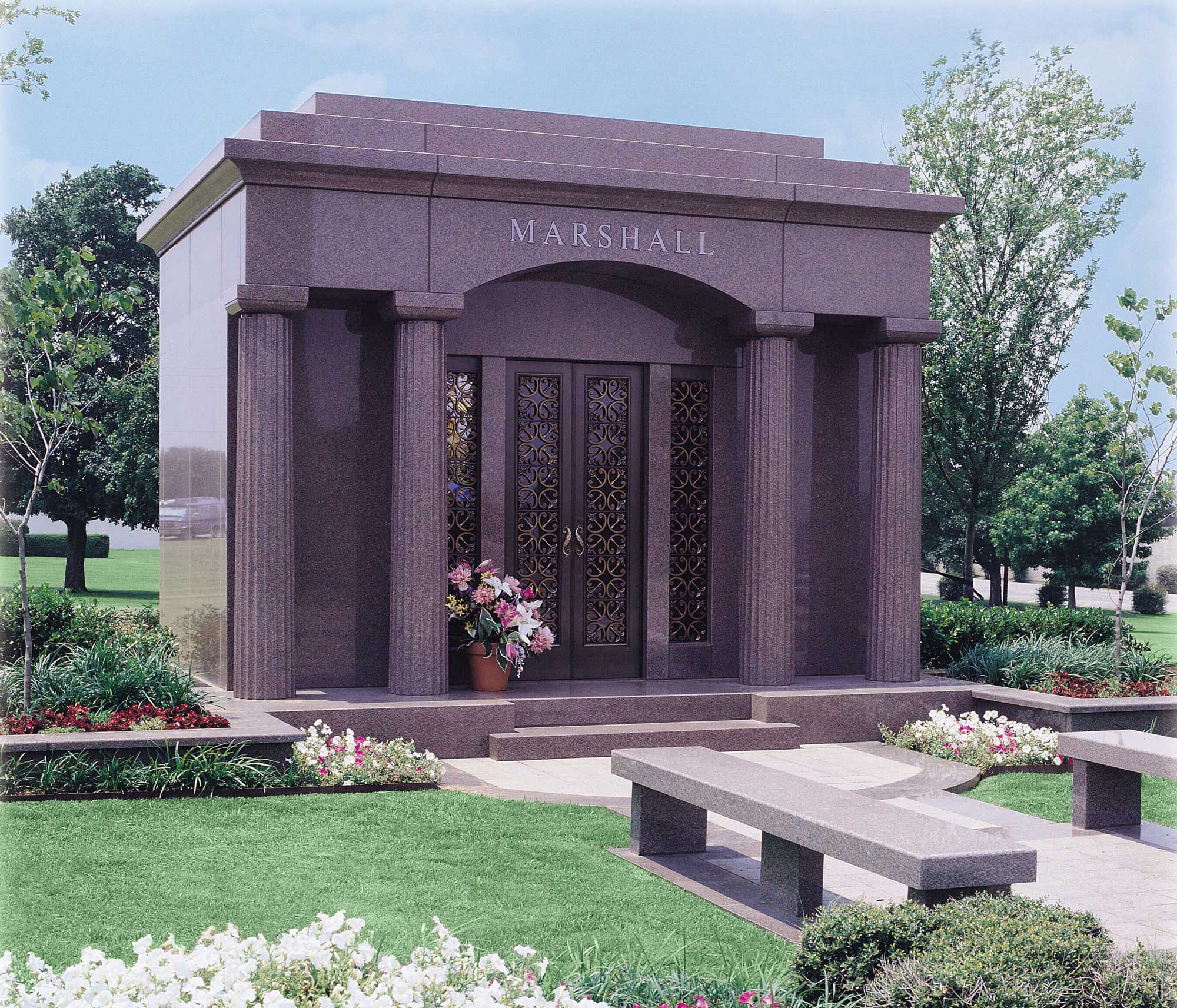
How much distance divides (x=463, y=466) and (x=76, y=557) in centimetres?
2620

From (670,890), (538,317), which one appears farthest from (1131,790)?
(538,317)

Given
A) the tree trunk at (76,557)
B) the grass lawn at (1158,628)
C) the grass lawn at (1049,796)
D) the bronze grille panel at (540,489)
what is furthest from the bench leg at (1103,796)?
the tree trunk at (76,557)

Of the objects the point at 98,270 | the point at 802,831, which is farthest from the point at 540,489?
the point at 98,270

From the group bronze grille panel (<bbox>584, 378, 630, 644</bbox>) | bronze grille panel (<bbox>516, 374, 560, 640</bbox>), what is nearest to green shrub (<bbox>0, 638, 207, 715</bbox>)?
bronze grille panel (<bbox>516, 374, 560, 640</bbox>)

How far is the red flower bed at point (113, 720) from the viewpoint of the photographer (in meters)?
9.08

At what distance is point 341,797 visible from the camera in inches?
348

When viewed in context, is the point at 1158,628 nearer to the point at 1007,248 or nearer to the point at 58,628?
the point at 1007,248

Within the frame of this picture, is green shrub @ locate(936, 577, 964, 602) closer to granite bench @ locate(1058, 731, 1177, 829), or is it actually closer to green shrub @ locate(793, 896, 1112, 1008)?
granite bench @ locate(1058, 731, 1177, 829)

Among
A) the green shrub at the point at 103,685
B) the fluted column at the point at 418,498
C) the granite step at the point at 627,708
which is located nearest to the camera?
the green shrub at the point at 103,685

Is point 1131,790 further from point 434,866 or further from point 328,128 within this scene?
point 328,128

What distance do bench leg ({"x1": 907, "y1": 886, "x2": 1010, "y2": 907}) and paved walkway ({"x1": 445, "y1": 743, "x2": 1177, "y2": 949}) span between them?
1.08 ft

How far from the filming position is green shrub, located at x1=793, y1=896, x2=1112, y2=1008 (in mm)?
4414

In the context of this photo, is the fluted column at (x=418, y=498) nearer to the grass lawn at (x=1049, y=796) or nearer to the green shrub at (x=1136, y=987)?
the grass lawn at (x=1049, y=796)

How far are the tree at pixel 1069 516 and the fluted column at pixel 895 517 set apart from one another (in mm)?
18390
